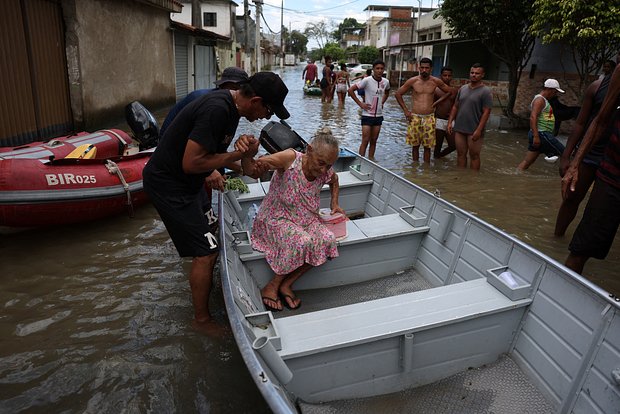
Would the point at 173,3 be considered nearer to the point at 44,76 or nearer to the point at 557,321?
the point at 44,76

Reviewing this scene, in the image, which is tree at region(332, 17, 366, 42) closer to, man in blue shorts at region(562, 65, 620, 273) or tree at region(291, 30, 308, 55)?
tree at region(291, 30, 308, 55)

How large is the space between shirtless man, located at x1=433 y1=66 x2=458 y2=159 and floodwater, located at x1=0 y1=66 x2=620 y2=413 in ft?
7.78

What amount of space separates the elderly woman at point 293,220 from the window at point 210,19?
1493 inches

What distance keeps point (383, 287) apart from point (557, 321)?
4.94 feet

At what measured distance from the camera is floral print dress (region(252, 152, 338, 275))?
3.22m

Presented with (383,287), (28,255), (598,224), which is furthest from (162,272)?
(598,224)

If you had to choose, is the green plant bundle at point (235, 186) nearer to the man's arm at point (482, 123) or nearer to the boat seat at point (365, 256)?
the boat seat at point (365, 256)

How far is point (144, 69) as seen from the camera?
12.7 metres

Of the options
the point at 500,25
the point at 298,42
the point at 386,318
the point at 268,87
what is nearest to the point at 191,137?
the point at 268,87

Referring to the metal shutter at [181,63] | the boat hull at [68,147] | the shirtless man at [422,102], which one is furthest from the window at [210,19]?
the boat hull at [68,147]

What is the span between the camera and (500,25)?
12.6 m

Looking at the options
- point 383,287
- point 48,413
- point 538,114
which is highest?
point 538,114

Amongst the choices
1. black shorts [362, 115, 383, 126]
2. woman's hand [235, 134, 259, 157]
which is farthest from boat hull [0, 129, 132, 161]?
black shorts [362, 115, 383, 126]

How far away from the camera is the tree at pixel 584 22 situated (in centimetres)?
938
